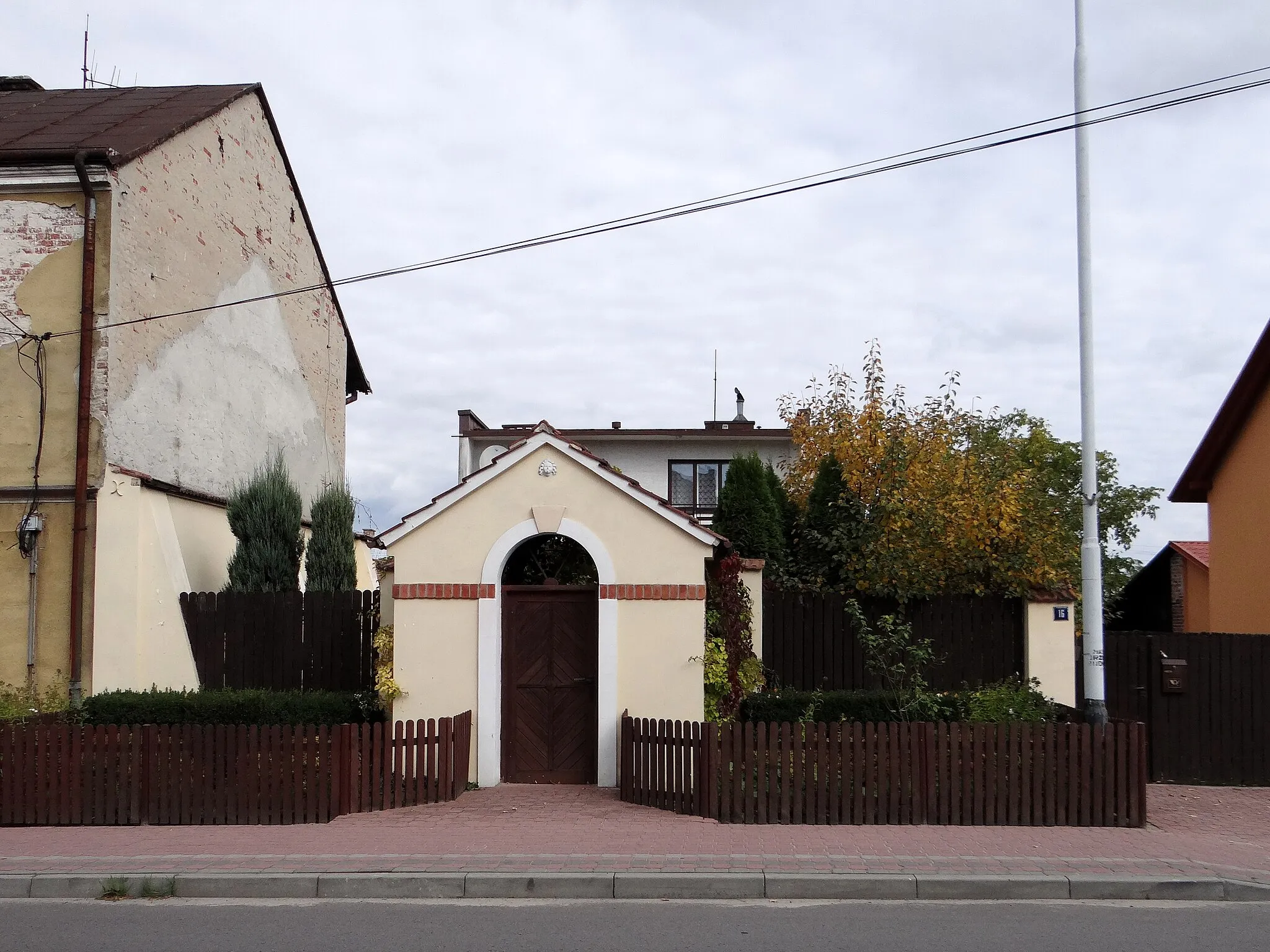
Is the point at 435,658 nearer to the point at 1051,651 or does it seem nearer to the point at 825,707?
the point at 825,707

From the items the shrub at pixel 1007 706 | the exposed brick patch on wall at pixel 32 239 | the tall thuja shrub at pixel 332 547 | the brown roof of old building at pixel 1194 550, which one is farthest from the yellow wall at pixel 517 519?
the brown roof of old building at pixel 1194 550

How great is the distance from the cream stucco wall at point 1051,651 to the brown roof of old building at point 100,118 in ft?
42.1

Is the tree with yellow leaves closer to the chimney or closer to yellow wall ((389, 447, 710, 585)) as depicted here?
yellow wall ((389, 447, 710, 585))

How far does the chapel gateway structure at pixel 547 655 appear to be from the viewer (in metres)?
11.8

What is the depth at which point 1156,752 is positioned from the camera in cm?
1292

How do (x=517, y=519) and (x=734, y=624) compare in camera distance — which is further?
(x=734, y=624)

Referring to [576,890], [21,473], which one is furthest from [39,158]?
[576,890]

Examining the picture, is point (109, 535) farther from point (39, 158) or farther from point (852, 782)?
point (852, 782)

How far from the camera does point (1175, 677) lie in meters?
12.9

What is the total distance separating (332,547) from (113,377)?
437 cm

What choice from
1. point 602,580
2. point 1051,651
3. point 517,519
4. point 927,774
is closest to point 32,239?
point 517,519

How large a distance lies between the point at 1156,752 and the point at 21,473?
14168 millimetres

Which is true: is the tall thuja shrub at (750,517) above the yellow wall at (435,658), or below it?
above

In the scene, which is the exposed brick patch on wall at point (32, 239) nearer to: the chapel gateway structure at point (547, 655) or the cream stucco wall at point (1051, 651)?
the chapel gateway structure at point (547, 655)
